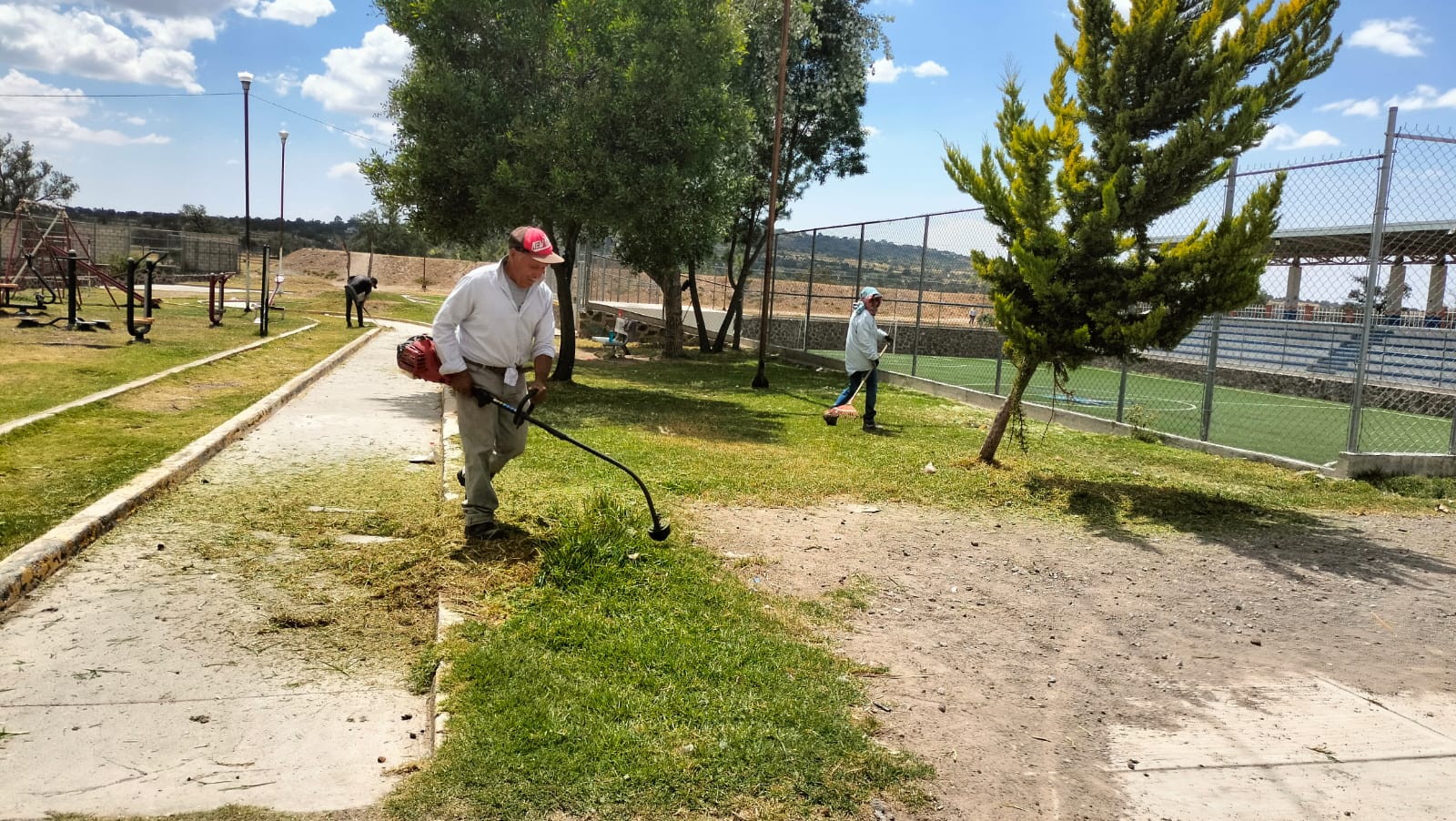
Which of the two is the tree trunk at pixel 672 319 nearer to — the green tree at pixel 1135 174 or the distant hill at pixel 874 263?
the distant hill at pixel 874 263

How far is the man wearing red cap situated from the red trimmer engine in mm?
217

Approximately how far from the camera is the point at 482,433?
583 centimetres

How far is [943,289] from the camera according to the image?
17.1 metres

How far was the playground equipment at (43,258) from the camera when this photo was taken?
21469 millimetres

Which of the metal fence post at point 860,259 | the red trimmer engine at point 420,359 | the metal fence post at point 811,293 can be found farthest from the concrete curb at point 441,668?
the metal fence post at point 811,293

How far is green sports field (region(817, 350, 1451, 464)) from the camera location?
11.9 meters

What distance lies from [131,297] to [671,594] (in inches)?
597

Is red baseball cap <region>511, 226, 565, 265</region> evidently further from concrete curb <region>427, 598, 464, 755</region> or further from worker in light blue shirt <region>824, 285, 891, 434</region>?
worker in light blue shirt <region>824, 285, 891, 434</region>

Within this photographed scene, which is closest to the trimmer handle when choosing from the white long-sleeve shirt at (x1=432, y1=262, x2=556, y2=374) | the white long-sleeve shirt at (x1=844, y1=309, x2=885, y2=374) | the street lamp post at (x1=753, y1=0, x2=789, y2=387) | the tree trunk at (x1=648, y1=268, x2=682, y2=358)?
the white long-sleeve shirt at (x1=432, y1=262, x2=556, y2=374)

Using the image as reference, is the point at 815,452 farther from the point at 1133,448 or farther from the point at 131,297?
the point at 131,297

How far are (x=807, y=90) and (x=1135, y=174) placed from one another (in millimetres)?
15232

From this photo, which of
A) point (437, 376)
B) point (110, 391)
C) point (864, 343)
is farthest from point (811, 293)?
point (437, 376)

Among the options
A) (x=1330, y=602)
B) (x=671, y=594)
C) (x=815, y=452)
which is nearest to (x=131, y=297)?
(x=815, y=452)

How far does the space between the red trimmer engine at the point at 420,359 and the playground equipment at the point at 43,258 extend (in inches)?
685
